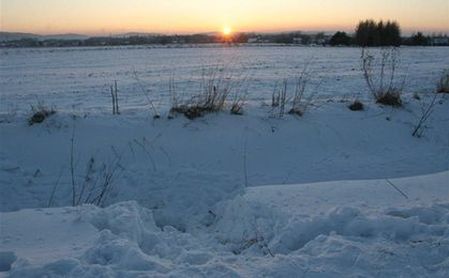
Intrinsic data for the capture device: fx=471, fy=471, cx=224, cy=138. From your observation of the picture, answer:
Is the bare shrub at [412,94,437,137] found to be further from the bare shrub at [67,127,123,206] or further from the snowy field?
the bare shrub at [67,127,123,206]

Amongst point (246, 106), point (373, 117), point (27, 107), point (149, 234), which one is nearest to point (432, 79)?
point (373, 117)

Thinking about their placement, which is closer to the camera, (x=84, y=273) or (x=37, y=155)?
(x=84, y=273)

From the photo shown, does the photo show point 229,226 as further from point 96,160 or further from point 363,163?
point 363,163

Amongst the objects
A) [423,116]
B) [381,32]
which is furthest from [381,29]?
[423,116]

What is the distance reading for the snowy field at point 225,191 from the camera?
366 centimetres

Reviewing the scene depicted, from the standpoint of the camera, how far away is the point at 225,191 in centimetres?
716

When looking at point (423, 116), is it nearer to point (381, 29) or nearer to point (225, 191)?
point (225, 191)

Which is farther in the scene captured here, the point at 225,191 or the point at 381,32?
the point at 381,32

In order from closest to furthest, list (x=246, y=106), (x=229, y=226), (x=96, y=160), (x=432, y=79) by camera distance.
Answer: (x=229, y=226)
(x=96, y=160)
(x=246, y=106)
(x=432, y=79)

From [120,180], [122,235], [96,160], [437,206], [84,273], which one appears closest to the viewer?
[84,273]

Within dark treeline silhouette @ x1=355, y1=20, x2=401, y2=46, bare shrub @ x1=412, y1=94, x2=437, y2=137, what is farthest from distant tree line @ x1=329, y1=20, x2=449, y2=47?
bare shrub @ x1=412, y1=94, x2=437, y2=137

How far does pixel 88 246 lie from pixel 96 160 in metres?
4.12

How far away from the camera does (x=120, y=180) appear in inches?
290

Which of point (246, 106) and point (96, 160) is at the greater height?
point (246, 106)
